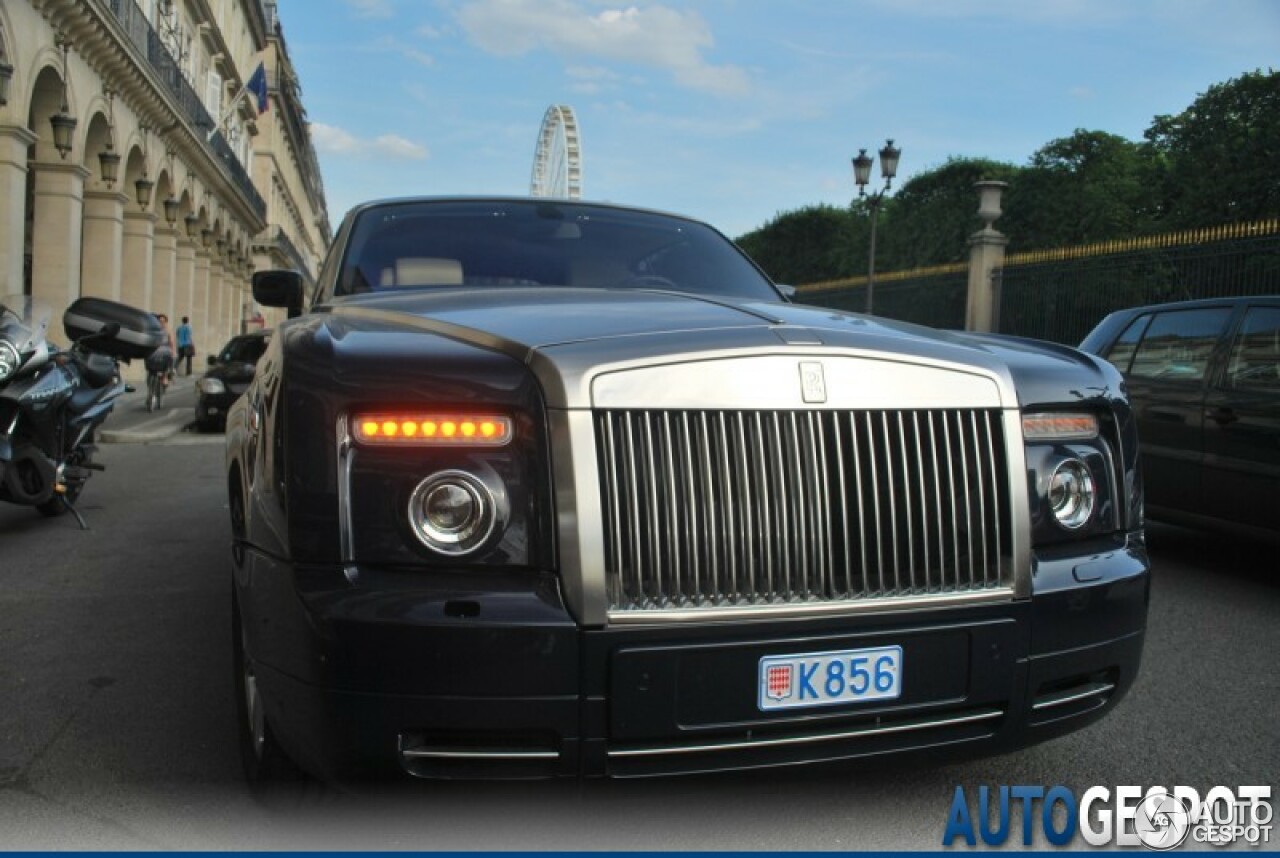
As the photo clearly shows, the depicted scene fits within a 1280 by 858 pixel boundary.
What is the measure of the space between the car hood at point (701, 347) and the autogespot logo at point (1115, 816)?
39.8 inches

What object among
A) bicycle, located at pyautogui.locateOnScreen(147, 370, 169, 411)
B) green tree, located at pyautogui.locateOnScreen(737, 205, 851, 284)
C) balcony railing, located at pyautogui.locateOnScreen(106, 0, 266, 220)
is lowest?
bicycle, located at pyautogui.locateOnScreen(147, 370, 169, 411)

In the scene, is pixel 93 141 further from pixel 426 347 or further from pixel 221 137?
pixel 426 347

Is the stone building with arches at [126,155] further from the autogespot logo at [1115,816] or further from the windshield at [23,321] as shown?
the autogespot logo at [1115,816]

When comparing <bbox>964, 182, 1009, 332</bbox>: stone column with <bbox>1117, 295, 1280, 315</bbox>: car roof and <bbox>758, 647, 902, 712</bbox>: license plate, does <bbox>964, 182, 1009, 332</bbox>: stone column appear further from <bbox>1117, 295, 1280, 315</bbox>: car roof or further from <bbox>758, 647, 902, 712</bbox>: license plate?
<bbox>758, 647, 902, 712</bbox>: license plate

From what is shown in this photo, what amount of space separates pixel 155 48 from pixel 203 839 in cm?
2779

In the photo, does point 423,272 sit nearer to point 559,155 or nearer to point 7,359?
point 7,359

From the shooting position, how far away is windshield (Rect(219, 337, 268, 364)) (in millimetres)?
17672

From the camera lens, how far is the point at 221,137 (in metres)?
39.3

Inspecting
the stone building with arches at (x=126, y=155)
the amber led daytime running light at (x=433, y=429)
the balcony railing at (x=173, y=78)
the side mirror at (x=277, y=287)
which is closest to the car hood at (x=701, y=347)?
the amber led daytime running light at (x=433, y=429)

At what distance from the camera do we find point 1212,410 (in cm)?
628

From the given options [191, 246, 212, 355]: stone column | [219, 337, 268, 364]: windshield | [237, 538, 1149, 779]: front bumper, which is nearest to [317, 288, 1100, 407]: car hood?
[237, 538, 1149, 779]: front bumper

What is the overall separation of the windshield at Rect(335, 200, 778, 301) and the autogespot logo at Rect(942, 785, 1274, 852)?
1.80 meters

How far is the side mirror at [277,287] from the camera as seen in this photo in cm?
453

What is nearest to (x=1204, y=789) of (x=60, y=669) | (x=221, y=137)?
(x=60, y=669)
